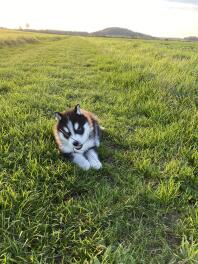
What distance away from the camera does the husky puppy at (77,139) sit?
4262 millimetres

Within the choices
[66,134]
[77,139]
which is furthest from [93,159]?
[66,134]

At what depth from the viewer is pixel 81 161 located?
4281 millimetres

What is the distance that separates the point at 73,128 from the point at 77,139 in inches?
7.0

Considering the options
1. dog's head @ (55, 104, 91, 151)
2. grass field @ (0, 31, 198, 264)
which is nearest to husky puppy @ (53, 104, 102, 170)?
dog's head @ (55, 104, 91, 151)

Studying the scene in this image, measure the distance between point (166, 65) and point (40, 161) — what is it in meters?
7.27

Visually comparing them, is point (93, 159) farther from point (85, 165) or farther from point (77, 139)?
point (77, 139)

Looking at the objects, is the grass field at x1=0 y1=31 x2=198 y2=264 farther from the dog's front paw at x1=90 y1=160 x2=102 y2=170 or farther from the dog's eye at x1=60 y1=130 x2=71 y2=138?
the dog's eye at x1=60 y1=130 x2=71 y2=138

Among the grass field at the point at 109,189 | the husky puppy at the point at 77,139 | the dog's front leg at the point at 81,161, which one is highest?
the husky puppy at the point at 77,139

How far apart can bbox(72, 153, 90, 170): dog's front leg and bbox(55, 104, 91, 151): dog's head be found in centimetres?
10

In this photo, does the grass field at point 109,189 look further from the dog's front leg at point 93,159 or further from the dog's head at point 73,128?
the dog's head at point 73,128

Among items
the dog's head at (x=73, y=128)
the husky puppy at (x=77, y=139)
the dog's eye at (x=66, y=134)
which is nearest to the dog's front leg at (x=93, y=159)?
the husky puppy at (x=77, y=139)

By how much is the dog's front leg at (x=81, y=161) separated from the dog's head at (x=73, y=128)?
0.10 meters

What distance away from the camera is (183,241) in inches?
117

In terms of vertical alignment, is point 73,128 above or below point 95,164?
above
